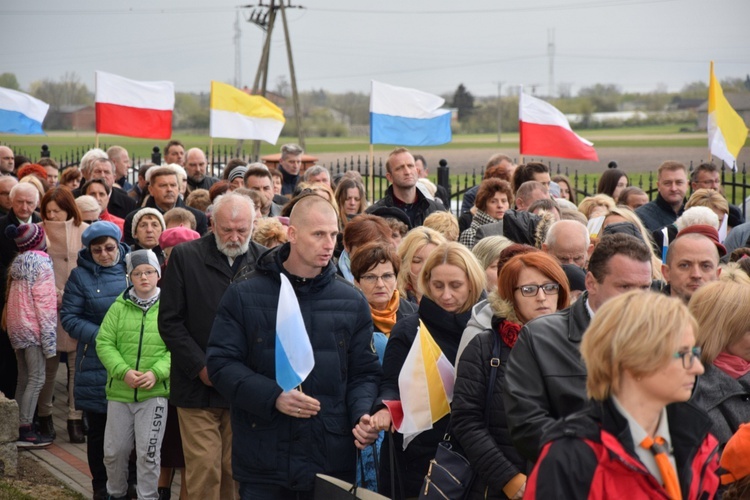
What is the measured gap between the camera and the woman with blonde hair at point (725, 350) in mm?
3783

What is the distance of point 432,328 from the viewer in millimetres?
4762

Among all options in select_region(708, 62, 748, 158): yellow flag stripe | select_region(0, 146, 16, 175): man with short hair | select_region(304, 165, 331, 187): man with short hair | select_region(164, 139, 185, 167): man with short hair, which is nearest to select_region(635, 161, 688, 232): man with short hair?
select_region(708, 62, 748, 158): yellow flag stripe

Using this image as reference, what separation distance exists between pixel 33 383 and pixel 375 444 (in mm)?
4392

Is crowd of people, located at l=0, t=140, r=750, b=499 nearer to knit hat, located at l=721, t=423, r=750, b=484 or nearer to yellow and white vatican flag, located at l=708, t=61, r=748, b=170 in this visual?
knit hat, located at l=721, t=423, r=750, b=484

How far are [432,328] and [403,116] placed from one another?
986cm

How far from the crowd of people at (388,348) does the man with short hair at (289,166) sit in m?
3.80

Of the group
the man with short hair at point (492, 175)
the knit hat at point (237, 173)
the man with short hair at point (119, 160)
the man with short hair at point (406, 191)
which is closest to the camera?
the man with short hair at point (406, 191)

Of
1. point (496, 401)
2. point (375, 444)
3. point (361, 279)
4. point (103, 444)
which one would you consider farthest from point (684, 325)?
point (103, 444)

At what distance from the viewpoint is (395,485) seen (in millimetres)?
4609

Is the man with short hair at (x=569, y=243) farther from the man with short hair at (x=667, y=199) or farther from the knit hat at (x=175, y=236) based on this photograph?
the man with short hair at (x=667, y=199)

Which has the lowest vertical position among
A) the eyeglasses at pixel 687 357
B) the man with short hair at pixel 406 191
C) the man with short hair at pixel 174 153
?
the eyeglasses at pixel 687 357

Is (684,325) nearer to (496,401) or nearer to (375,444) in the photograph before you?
(496,401)

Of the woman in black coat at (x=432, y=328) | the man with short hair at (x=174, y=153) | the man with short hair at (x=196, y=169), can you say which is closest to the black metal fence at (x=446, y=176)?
the man with short hair at (x=174, y=153)

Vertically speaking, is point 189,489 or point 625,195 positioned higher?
point 625,195
